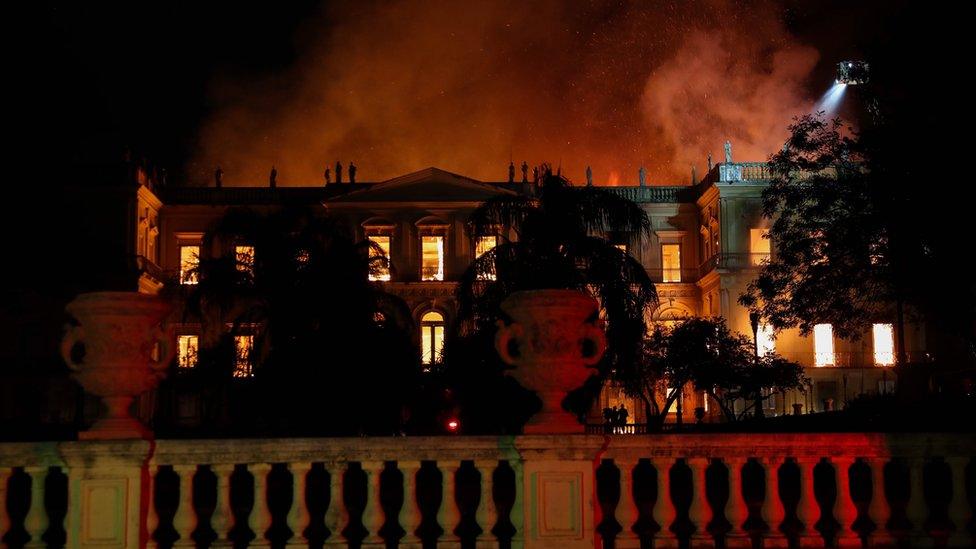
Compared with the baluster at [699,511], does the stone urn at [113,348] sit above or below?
above

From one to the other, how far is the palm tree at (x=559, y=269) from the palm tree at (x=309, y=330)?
8.05ft

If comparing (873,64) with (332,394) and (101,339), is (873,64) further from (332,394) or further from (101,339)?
(101,339)

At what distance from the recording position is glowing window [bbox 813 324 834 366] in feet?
171

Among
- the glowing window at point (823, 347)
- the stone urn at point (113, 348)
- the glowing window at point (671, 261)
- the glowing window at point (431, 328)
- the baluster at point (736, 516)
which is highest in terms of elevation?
the glowing window at point (671, 261)

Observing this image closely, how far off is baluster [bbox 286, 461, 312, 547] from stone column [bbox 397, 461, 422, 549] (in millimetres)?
741

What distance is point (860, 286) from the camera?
26969 millimetres

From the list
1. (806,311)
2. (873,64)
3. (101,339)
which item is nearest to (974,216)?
(873,64)

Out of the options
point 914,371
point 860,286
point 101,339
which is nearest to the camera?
point 101,339

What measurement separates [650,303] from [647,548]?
13.8m

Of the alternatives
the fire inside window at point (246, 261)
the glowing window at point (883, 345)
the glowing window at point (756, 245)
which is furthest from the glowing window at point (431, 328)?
the fire inside window at point (246, 261)

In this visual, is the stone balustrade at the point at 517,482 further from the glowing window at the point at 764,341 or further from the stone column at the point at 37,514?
the glowing window at the point at 764,341

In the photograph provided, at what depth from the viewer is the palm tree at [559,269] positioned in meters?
21.2

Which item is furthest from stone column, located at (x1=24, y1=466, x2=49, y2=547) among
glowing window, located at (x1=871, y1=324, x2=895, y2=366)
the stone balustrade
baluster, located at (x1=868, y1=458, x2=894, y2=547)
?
glowing window, located at (x1=871, y1=324, x2=895, y2=366)

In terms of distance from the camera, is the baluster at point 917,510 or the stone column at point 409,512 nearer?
the stone column at point 409,512
